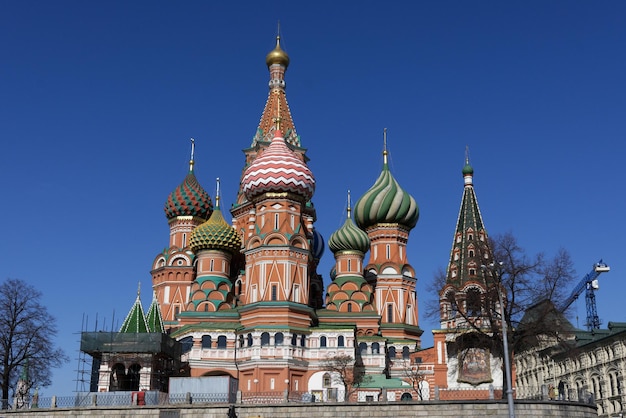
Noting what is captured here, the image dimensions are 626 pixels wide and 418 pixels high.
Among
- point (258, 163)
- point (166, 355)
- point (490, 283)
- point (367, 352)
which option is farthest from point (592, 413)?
point (258, 163)

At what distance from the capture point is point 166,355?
43.0 metres

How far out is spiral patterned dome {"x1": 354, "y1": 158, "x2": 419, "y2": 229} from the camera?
5734 centimetres

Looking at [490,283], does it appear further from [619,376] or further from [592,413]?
[619,376]

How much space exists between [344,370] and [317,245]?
1964 cm

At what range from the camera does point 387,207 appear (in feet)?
188

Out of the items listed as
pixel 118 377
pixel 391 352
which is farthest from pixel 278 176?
pixel 118 377

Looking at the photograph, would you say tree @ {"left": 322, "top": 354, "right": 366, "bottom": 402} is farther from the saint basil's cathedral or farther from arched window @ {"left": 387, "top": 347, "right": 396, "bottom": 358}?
arched window @ {"left": 387, "top": 347, "right": 396, "bottom": 358}

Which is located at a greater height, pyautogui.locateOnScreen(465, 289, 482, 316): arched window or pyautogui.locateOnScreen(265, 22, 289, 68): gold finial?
pyautogui.locateOnScreen(265, 22, 289, 68): gold finial

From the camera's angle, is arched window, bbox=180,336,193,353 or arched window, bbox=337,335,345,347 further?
arched window, bbox=180,336,193,353

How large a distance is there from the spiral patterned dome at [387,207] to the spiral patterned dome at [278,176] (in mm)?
8599

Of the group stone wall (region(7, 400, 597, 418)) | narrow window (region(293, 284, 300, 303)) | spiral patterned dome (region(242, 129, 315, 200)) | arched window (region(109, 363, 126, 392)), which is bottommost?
stone wall (region(7, 400, 597, 418))

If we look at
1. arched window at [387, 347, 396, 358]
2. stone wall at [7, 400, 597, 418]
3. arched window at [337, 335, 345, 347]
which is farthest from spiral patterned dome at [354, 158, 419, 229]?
stone wall at [7, 400, 597, 418]

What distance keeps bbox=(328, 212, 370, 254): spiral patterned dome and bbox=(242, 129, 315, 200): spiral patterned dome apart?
639 centimetres

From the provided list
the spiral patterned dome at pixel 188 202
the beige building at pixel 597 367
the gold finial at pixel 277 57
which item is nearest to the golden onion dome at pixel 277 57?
the gold finial at pixel 277 57
